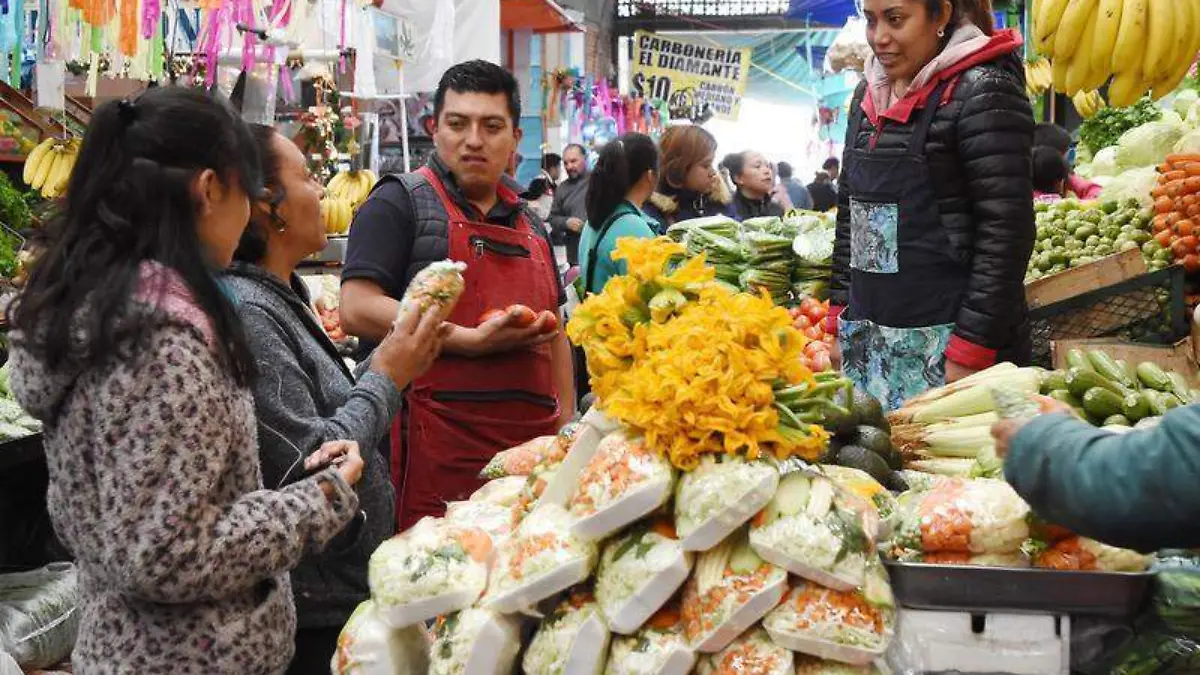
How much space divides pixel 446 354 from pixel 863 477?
1598mm

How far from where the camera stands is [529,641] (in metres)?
2.10

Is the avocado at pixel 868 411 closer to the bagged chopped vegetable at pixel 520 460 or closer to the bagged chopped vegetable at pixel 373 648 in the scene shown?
the bagged chopped vegetable at pixel 520 460

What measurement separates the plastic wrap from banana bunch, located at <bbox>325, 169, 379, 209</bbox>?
4.37m

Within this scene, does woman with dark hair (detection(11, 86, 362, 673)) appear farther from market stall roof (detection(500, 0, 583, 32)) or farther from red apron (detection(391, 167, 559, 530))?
market stall roof (detection(500, 0, 583, 32))

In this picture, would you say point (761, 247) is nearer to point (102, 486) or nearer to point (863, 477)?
point (863, 477)

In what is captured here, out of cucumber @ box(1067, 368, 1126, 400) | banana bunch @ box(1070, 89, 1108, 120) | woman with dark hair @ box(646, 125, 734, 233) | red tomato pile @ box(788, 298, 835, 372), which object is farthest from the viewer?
banana bunch @ box(1070, 89, 1108, 120)

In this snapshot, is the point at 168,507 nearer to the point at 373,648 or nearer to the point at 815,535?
the point at 373,648

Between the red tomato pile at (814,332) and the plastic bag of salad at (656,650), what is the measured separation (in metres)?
2.26

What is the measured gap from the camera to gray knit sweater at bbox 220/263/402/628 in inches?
98.5

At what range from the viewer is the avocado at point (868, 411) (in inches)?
114

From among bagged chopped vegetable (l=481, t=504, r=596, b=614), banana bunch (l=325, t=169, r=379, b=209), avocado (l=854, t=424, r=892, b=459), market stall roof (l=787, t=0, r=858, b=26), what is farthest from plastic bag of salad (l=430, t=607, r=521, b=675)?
market stall roof (l=787, t=0, r=858, b=26)

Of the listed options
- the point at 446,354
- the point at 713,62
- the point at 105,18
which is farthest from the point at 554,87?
the point at 446,354

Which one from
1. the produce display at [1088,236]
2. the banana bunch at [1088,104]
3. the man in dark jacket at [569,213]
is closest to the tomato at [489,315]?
the produce display at [1088,236]

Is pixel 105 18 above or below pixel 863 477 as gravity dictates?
above
